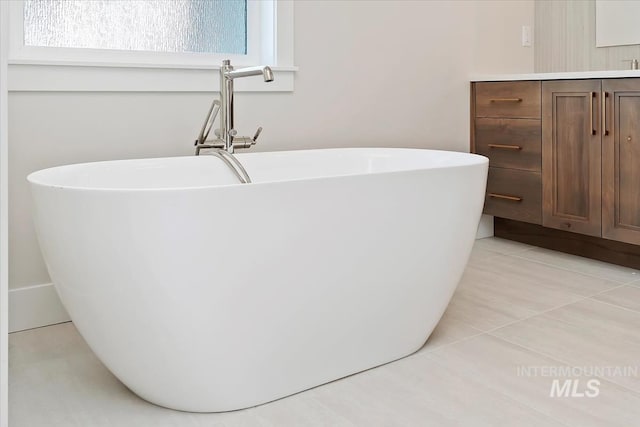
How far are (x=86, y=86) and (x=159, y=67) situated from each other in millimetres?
291

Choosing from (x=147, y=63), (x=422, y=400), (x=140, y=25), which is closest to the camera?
(x=422, y=400)

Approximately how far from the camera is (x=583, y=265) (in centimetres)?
309

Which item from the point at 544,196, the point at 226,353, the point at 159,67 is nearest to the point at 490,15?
the point at 544,196

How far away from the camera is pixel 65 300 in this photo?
1.62 metres

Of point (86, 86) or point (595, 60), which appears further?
point (595, 60)

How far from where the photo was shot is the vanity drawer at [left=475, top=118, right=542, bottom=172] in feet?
10.5

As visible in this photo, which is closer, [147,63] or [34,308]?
[34,308]

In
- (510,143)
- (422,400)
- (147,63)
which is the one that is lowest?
(422,400)

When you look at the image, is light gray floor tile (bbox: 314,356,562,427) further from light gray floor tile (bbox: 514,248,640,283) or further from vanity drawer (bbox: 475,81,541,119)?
vanity drawer (bbox: 475,81,541,119)

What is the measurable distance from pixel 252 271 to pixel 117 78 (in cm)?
124

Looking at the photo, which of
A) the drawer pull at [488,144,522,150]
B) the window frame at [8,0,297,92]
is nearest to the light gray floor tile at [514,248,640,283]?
the drawer pull at [488,144,522,150]

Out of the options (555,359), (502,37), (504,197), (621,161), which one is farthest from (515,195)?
(555,359)

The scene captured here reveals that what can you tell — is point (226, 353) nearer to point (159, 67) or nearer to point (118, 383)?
point (118, 383)

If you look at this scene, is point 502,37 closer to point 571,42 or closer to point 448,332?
point 571,42
